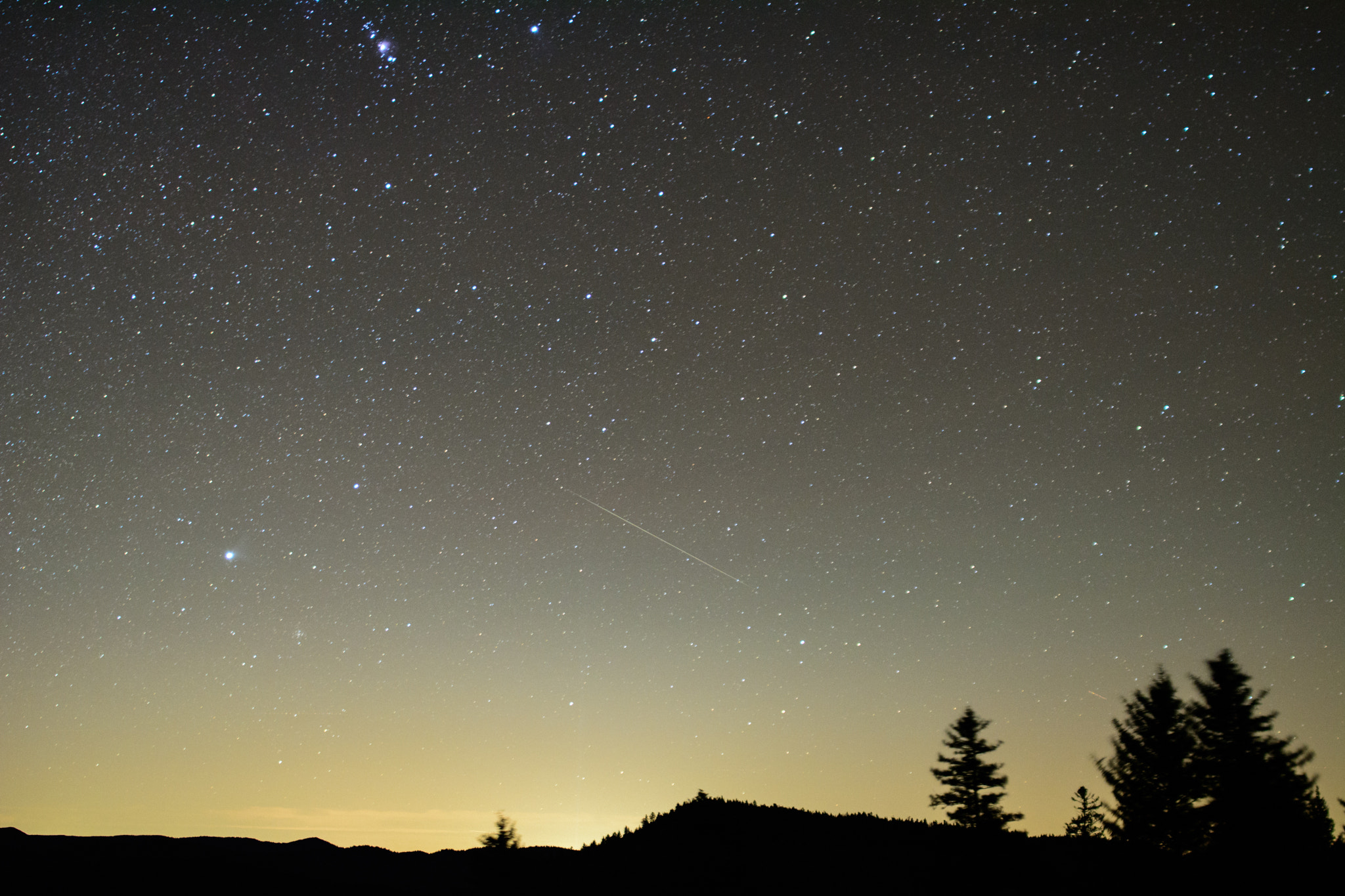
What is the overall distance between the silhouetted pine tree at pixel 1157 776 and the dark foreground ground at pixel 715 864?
251 cm

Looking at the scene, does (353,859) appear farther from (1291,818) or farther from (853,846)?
(1291,818)

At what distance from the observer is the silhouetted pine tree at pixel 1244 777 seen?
19.5m

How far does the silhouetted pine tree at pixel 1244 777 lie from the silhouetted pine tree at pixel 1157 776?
69 cm

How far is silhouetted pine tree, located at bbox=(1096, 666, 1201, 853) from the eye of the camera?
23078mm

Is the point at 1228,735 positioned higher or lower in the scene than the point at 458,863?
Answer: higher

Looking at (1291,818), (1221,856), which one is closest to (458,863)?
(1221,856)

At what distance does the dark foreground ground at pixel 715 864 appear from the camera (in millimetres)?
19047

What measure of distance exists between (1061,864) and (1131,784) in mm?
7183

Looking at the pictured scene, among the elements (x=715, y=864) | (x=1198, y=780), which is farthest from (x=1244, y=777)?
(x=715, y=864)

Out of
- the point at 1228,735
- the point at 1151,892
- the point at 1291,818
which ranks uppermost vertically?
the point at 1228,735

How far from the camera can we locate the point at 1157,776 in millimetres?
24438

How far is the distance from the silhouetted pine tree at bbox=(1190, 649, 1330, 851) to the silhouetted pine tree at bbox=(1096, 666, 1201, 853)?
688mm

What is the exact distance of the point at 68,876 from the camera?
73.5 feet

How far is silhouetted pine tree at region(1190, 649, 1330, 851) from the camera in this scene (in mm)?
19484
